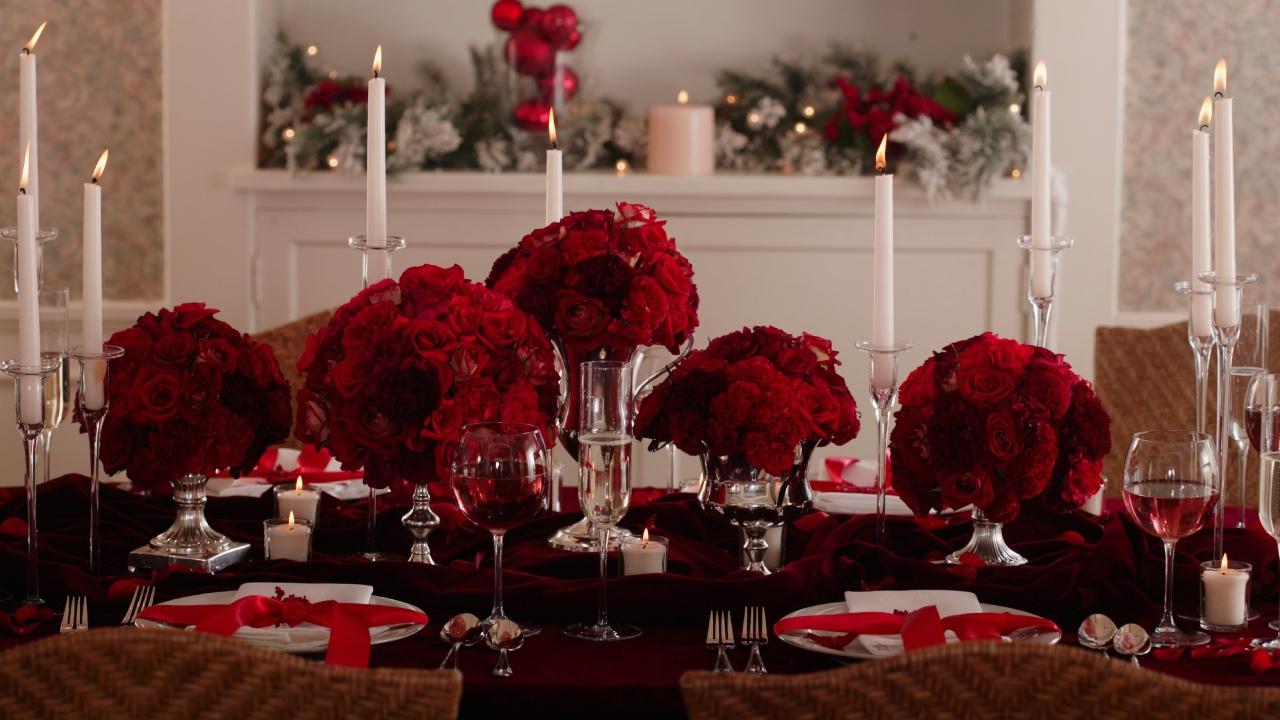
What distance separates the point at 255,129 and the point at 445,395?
2.14 m

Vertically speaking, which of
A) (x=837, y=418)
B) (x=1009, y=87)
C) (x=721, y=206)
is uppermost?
(x=1009, y=87)

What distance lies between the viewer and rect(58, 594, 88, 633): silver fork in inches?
55.4

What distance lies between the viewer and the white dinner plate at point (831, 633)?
4.35 feet

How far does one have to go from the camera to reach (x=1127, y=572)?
1.52 meters

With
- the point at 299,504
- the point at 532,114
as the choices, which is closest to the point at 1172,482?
the point at 299,504

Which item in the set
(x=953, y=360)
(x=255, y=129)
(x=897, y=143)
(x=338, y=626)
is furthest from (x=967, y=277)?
(x=338, y=626)

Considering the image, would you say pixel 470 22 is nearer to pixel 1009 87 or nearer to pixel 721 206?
pixel 721 206

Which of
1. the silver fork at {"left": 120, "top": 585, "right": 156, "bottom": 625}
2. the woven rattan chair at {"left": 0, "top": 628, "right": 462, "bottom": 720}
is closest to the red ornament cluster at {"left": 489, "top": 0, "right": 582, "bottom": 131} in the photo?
the silver fork at {"left": 120, "top": 585, "right": 156, "bottom": 625}

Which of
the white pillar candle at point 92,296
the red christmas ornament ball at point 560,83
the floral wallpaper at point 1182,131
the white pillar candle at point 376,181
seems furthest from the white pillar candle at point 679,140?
the white pillar candle at point 92,296

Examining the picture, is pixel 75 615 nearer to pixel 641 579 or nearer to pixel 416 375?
pixel 416 375

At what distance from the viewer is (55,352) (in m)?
1.63

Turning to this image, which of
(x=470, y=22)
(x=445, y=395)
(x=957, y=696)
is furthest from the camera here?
(x=470, y=22)

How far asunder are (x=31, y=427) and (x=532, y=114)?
6.75 ft

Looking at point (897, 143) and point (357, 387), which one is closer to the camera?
point (357, 387)
